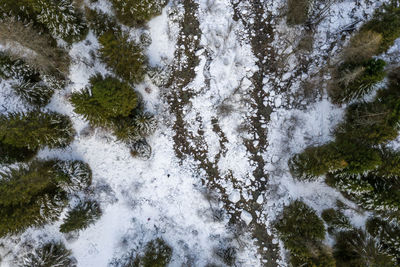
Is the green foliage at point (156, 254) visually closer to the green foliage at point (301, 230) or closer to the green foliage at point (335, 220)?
the green foliage at point (301, 230)

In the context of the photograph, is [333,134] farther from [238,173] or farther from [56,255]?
[56,255]

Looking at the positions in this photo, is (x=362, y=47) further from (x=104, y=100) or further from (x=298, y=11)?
(x=104, y=100)

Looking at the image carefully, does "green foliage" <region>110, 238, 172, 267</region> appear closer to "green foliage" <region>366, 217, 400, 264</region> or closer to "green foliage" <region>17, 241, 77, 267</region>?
"green foliage" <region>17, 241, 77, 267</region>

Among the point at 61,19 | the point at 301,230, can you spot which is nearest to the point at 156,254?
the point at 301,230

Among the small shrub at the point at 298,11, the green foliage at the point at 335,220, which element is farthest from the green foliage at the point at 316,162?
the small shrub at the point at 298,11

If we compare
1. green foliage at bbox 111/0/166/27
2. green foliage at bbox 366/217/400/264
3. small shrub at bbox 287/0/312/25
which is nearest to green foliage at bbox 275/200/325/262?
green foliage at bbox 366/217/400/264

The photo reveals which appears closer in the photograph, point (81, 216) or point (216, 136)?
point (81, 216)
